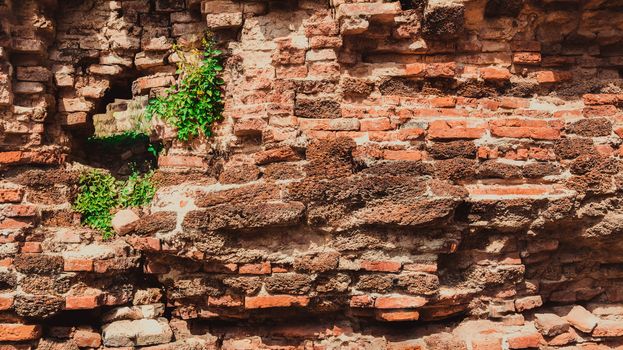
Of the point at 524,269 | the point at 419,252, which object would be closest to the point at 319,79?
the point at 419,252

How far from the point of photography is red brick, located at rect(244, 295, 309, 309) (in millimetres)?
2961

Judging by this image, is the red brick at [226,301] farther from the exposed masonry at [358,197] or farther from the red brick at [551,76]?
the red brick at [551,76]

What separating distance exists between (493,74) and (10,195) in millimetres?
3273

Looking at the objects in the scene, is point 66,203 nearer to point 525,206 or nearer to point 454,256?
→ point 454,256

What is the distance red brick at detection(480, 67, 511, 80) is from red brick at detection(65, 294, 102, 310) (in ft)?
9.43

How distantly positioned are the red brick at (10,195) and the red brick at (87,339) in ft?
3.23

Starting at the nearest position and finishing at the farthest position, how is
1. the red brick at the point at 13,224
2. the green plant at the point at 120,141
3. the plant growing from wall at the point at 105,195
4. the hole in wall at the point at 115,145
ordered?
the red brick at the point at 13,224 → the plant growing from wall at the point at 105,195 → the hole in wall at the point at 115,145 → the green plant at the point at 120,141

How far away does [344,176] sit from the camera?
294 centimetres

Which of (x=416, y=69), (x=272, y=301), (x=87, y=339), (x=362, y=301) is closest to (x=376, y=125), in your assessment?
(x=416, y=69)

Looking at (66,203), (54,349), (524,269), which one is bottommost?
(54,349)

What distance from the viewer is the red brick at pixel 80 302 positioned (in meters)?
3.18

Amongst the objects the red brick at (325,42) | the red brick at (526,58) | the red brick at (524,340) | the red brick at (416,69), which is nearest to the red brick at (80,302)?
the red brick at (325,42)

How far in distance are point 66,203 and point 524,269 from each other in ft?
10.1

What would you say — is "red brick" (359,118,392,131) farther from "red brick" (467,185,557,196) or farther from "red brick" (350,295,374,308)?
"red brick" (350,295,374,308)
